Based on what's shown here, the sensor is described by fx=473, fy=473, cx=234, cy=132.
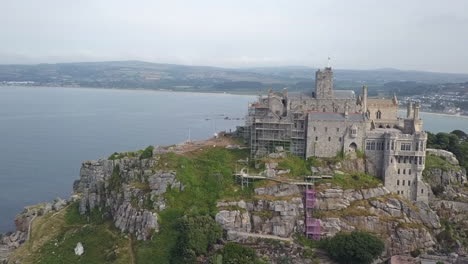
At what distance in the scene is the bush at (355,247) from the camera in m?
53.9

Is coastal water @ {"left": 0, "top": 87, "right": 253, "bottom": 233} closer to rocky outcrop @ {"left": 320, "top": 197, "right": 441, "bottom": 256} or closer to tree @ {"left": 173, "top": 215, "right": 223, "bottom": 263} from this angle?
tree @ {"left": 173, "top": 215, "right": 223, "bottom": 263}

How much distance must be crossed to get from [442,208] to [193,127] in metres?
104

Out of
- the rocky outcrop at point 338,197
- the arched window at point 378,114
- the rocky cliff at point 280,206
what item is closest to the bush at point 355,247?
the rocky cliff at point 280,206

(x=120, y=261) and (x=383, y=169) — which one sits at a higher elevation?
(x=383, y=169)

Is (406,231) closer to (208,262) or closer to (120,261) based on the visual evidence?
(208,262)

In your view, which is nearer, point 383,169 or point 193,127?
point 383,169

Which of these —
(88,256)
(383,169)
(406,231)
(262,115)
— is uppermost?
(262,115)

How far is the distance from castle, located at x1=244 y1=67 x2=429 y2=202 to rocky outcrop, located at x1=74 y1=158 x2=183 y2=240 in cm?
1461

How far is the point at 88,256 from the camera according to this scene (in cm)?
5859

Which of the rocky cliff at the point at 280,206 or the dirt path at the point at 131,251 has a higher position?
the rocky cliff at the point at 280,206

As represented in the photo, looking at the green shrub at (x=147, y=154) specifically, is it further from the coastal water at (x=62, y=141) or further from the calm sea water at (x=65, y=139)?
the coastal water at (x=62, y=141)

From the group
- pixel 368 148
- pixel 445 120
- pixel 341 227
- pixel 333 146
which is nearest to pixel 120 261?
pixel 341 227

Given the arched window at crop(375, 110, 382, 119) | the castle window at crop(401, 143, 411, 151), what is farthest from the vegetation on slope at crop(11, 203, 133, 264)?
the arched window at crop(375, 110, 382, 119)

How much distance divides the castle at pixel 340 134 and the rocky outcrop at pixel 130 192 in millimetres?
14614
